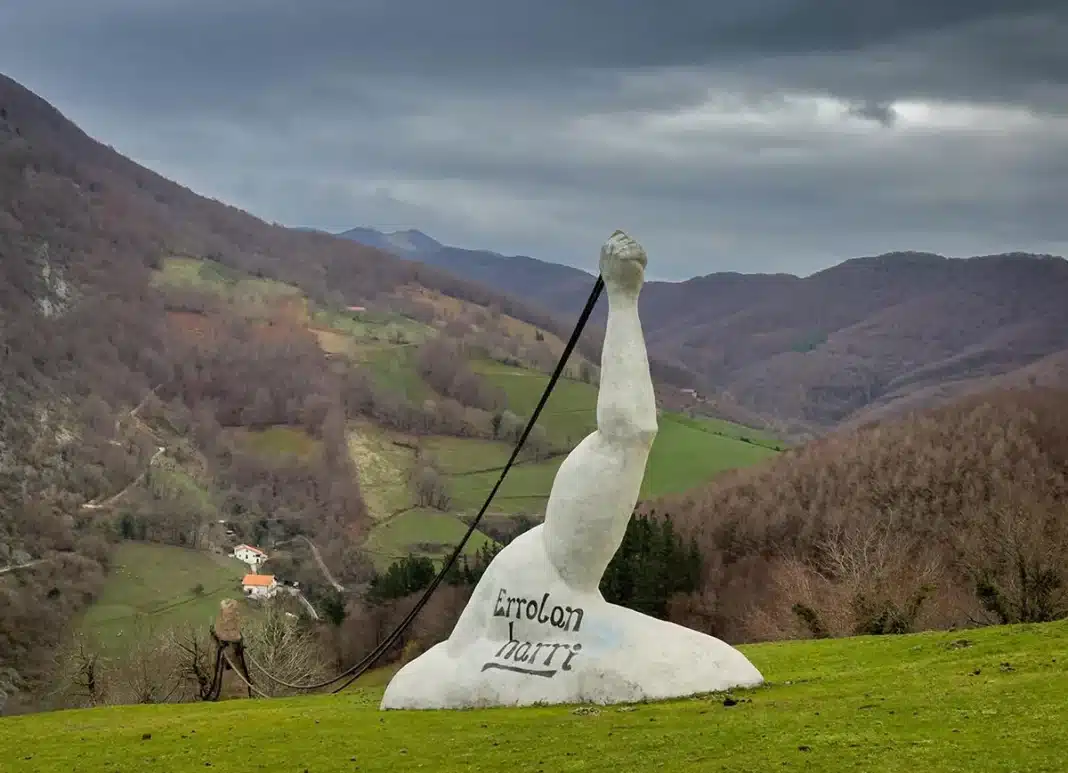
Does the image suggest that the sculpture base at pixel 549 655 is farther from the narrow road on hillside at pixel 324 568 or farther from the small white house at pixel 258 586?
the narrow road on hillside at pixel 324 568

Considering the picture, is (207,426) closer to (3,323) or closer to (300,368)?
(300,368)

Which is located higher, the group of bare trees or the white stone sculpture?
the white stone sculpture

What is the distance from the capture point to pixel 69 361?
15012 cm

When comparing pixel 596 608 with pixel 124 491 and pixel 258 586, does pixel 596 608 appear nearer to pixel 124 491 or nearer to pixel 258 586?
pixel 258 586

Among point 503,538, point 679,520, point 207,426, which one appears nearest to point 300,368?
point 207,426

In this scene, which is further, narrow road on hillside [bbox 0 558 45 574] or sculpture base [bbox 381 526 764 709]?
narrow road on hillside [bbox 0 558 45 574]

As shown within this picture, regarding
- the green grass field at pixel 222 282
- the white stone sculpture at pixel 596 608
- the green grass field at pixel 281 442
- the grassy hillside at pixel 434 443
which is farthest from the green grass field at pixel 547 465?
the white stone sculpture at pixel 596 608

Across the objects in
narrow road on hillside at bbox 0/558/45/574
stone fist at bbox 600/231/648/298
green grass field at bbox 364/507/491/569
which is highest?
stone fist at bbox 600/231/648/298

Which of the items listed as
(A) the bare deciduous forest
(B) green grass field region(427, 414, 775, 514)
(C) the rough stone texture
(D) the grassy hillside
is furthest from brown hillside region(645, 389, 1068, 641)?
(C) the rough stone texture

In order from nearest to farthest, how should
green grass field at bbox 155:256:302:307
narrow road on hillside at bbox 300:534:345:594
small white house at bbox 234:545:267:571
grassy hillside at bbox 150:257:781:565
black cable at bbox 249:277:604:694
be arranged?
black cable at bbox 249:277:604:694
narrow road on hillside at bbox 300:534:345:594
small white house at bbox 234:545:267:571
grassy hillside at bbox 150:257:781:565
green grass field at bbox 155:256:302:307

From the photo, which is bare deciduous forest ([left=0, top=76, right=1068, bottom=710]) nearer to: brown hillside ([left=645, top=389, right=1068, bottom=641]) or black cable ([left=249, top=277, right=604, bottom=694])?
brown hillside ([left=645, top=389, right=1068, bottom=641])

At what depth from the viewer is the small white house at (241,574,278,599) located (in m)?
96.1

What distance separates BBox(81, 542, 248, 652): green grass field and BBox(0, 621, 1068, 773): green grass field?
59.3 m

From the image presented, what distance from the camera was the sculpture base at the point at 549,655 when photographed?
1744 cm
